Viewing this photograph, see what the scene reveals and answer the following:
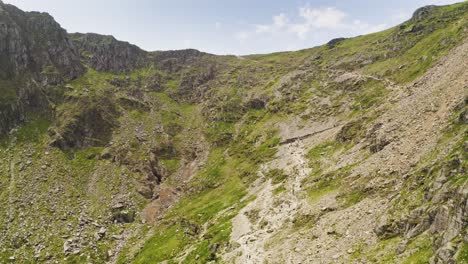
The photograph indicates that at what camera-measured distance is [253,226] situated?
231 feet

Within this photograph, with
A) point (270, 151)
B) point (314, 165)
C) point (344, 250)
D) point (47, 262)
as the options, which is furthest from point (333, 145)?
point (47, 262)

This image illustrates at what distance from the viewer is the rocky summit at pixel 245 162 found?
46.0 metres

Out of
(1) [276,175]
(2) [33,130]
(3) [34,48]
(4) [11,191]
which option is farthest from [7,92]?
(1) [276,175]

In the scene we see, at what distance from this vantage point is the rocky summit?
151 feet

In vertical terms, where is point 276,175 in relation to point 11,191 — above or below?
below

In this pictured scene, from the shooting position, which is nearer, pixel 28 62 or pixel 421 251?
pixel 421 251

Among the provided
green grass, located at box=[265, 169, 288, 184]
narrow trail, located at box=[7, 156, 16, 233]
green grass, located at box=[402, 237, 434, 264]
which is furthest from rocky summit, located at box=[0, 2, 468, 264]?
green grass, located at box=[265, 169, 288, 184]

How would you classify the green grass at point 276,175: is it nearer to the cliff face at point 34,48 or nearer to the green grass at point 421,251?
the green grass at point 421,251

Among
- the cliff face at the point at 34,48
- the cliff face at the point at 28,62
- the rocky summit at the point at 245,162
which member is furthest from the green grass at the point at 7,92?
the cliff face at the point at 34,48

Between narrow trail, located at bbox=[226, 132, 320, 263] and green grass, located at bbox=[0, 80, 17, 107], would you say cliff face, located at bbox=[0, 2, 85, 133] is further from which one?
narrow trail, located at bbox=[226, 132, 320, 263]

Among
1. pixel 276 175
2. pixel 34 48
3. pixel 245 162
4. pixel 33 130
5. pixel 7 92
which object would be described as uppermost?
pixel 34 48

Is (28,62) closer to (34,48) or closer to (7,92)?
(34,48)

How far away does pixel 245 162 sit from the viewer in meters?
130

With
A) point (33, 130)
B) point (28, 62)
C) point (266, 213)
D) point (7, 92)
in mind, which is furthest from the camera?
point (28, 62)
